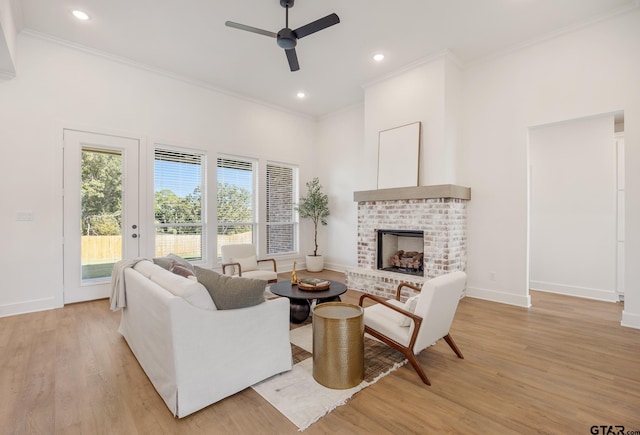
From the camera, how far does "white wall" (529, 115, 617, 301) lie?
4559 mm

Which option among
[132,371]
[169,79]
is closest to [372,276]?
[132,371]

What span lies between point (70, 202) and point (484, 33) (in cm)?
611

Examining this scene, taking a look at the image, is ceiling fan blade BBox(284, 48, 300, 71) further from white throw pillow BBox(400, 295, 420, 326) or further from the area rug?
the area rug

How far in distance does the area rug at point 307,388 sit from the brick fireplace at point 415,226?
1.92 m

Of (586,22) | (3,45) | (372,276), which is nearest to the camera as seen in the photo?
(3,45)

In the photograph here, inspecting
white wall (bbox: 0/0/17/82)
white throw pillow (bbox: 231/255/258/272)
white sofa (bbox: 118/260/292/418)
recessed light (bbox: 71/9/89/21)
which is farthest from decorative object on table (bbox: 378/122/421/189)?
white wall (bbox: 0/0/17/82)

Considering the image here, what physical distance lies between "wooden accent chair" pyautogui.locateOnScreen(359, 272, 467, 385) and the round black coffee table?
67cm

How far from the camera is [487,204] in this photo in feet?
15.1

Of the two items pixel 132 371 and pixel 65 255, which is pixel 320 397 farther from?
pixel 65 255

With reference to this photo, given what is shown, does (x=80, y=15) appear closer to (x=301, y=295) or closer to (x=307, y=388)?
(x=301, y=295)

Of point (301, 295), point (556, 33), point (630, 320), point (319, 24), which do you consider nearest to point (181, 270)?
point (301, 295)

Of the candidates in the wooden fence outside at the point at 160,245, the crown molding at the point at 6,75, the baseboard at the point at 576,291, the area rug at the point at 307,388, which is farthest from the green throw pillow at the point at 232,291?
the baseboard at the point at 576,291

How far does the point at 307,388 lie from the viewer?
222 cm

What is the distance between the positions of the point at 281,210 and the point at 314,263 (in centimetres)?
140
